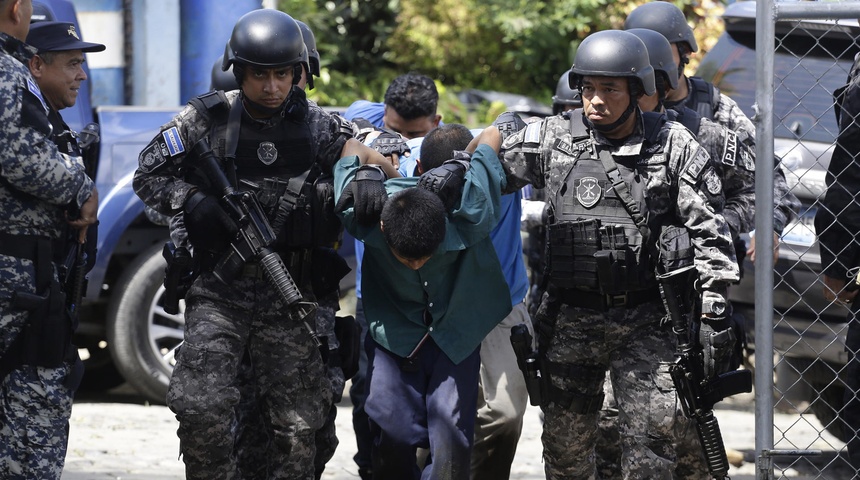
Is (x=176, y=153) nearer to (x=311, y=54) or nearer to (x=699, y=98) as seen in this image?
(x=311, y=54)

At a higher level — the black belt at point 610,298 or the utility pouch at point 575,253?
the utility pouch at point 575,253

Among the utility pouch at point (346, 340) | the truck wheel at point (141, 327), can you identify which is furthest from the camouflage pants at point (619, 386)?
the truck wheel at point (141, 327)

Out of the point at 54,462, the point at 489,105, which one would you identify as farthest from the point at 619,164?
the point at 489,105

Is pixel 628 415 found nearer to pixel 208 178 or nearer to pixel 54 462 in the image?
pixel 208 178

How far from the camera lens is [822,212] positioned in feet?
16.1

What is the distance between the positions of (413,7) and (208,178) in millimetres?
8269

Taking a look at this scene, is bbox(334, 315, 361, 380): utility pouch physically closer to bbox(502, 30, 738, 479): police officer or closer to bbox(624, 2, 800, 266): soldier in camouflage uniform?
bbox(502, 30, 738, 479): police officer

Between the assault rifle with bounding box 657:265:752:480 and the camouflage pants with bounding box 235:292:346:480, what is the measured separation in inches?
53.9

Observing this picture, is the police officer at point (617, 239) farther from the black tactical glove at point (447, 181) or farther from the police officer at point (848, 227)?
the police officer at point (848, 227)

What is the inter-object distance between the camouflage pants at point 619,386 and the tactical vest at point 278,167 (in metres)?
1.01

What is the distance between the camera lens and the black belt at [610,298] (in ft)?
15.3

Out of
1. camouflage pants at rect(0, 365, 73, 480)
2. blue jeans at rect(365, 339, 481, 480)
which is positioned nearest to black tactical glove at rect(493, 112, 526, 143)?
blue jeans at rect(365, 339, 481, 480)

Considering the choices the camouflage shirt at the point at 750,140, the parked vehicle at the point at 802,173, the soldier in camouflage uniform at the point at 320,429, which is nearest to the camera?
the soldier in camouflage uniform at the point at 320,429

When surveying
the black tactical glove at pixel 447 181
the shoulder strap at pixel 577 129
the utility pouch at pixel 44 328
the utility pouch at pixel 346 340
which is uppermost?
the shoulder strap at pixel 577 129
